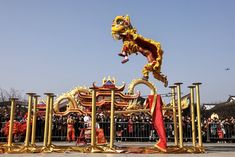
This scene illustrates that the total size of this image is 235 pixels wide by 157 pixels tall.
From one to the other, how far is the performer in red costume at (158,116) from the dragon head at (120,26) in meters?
2.83

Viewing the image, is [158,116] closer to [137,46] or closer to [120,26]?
[137,46]

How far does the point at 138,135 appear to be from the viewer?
18.5 metres

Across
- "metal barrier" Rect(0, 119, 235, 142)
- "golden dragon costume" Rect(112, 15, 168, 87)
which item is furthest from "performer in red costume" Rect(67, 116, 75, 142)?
"golden dragon costume" Rect(112, 15, 168, 87)

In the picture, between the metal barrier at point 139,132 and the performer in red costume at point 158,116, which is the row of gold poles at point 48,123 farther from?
the metal barrier at point 139,132

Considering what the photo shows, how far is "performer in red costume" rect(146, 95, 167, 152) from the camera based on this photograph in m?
10.8

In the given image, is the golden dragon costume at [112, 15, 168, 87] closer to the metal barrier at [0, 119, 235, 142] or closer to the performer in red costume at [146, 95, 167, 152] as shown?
the performer in red costume at [146, 95, 167, 152]

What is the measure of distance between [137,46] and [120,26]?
1028mm

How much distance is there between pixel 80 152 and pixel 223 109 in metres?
34.4

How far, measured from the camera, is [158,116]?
36.0 ft

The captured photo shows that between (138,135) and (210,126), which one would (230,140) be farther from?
(138,135)

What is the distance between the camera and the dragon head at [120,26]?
12.3m

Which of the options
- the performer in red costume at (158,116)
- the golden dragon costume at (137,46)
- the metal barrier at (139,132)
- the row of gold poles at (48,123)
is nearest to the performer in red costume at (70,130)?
the metal barrier at (139,132)

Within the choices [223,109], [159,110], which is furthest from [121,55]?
[223,109]

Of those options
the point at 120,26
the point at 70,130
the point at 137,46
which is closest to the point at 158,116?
the point at 137,46
